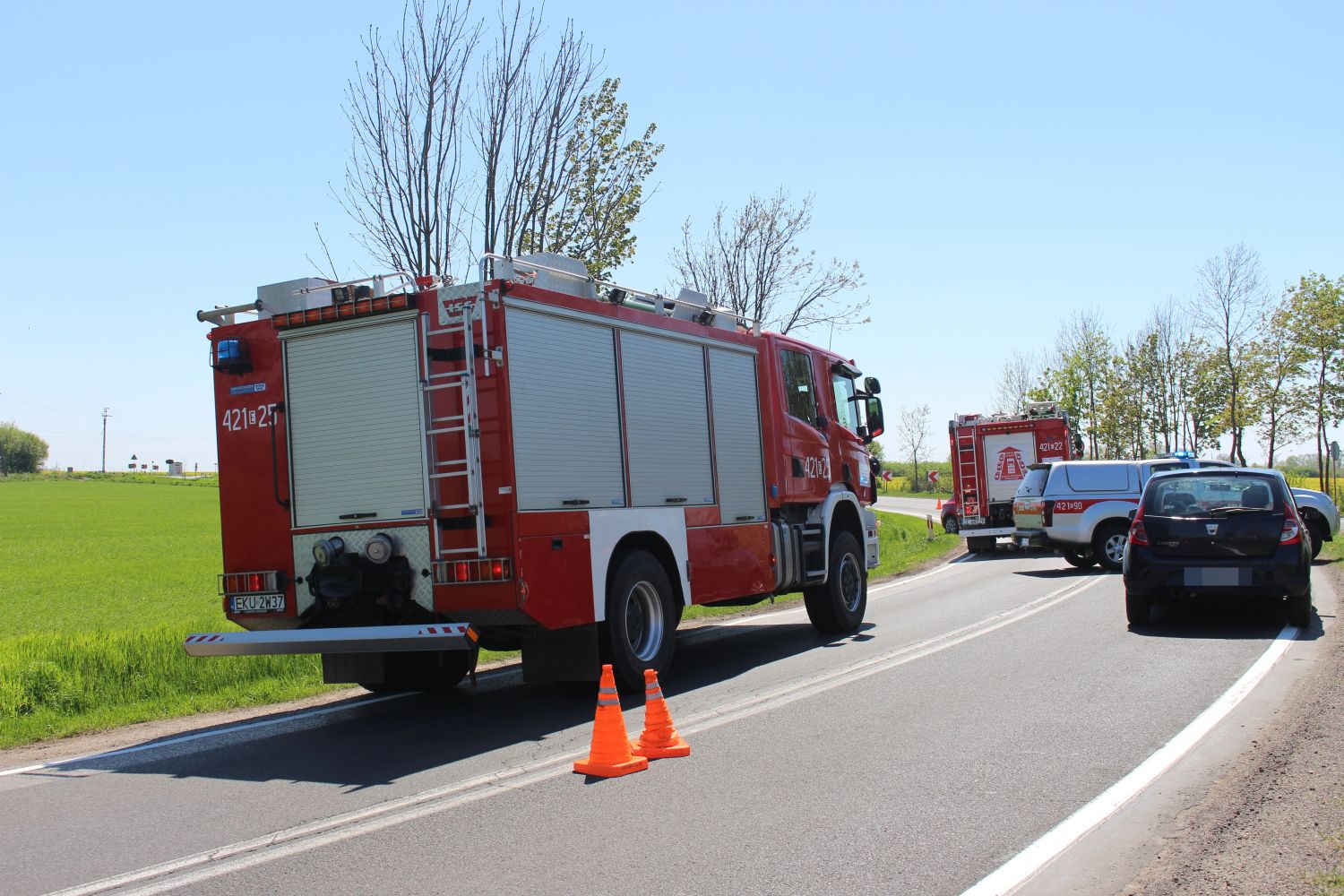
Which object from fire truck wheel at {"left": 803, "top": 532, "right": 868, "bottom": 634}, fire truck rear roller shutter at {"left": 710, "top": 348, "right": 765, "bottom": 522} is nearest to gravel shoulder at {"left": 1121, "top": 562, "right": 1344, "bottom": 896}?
fire truck rear roller shutter at {"left": 710, "top": 348, "right": 765, "bottom": 522}

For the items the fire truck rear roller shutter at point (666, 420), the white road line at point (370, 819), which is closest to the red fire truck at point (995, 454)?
the fire truck rear roller shutter at point (666, 420)

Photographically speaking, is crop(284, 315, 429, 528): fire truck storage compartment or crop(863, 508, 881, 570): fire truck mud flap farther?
crop(863, 508, 881, 570): fire truck mud flap

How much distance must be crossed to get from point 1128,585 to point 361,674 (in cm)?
755

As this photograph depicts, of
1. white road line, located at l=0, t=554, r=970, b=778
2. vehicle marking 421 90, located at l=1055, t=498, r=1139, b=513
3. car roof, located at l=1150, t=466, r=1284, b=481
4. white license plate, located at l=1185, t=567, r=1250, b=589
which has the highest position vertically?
car roof, located at l=1150, t=466, r=1284, b=481

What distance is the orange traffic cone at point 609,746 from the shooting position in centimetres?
649

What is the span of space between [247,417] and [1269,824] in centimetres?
757

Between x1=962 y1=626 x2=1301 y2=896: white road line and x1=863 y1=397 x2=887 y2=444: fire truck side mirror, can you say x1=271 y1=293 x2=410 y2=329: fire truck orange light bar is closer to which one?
x1=962 y1=626 x2=1301 y2=896: white road line

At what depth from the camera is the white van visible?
20.0m

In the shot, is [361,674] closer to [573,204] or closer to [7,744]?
[7,744]

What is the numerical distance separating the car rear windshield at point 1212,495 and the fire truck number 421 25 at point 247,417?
336 inches

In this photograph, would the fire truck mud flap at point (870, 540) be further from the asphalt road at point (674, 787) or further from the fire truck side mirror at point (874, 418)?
the asphalt road at point (674, 787)

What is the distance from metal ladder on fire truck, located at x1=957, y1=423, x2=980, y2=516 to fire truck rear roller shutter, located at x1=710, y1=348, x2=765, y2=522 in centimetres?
1662

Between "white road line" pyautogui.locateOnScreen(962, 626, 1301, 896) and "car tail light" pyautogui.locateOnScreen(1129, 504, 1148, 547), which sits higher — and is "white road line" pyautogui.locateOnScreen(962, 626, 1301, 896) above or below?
below

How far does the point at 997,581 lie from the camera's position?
18.9 meters
